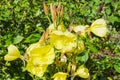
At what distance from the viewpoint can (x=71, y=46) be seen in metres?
1.96

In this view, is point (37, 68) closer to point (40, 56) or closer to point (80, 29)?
point (40, 56)

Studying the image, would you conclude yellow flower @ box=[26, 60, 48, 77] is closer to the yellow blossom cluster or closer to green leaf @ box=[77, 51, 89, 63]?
the yellow blossom cluster

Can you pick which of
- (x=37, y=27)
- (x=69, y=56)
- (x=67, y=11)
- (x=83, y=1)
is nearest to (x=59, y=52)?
(x=69, y=56)

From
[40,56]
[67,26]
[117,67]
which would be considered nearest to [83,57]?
[117,67]

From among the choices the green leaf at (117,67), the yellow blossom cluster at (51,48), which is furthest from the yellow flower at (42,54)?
the green leaf at (117,67)

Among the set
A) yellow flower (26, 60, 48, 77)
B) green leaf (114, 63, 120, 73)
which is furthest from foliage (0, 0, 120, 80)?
yellow flower (26, 60, 48, 77)

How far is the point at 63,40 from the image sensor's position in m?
1.94

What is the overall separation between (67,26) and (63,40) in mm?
1062

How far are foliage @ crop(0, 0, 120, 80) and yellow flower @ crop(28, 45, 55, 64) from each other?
162 millimetres

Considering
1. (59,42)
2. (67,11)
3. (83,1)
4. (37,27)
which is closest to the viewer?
(59,42)

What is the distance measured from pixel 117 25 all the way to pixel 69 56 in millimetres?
1311

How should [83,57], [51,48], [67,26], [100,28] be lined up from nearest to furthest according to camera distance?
1. [51,48]
2. [100,28]
3. [83,57]
4. [67,26]

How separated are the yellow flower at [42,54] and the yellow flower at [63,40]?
0.12ft

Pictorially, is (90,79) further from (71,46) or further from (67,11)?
(67,11)
